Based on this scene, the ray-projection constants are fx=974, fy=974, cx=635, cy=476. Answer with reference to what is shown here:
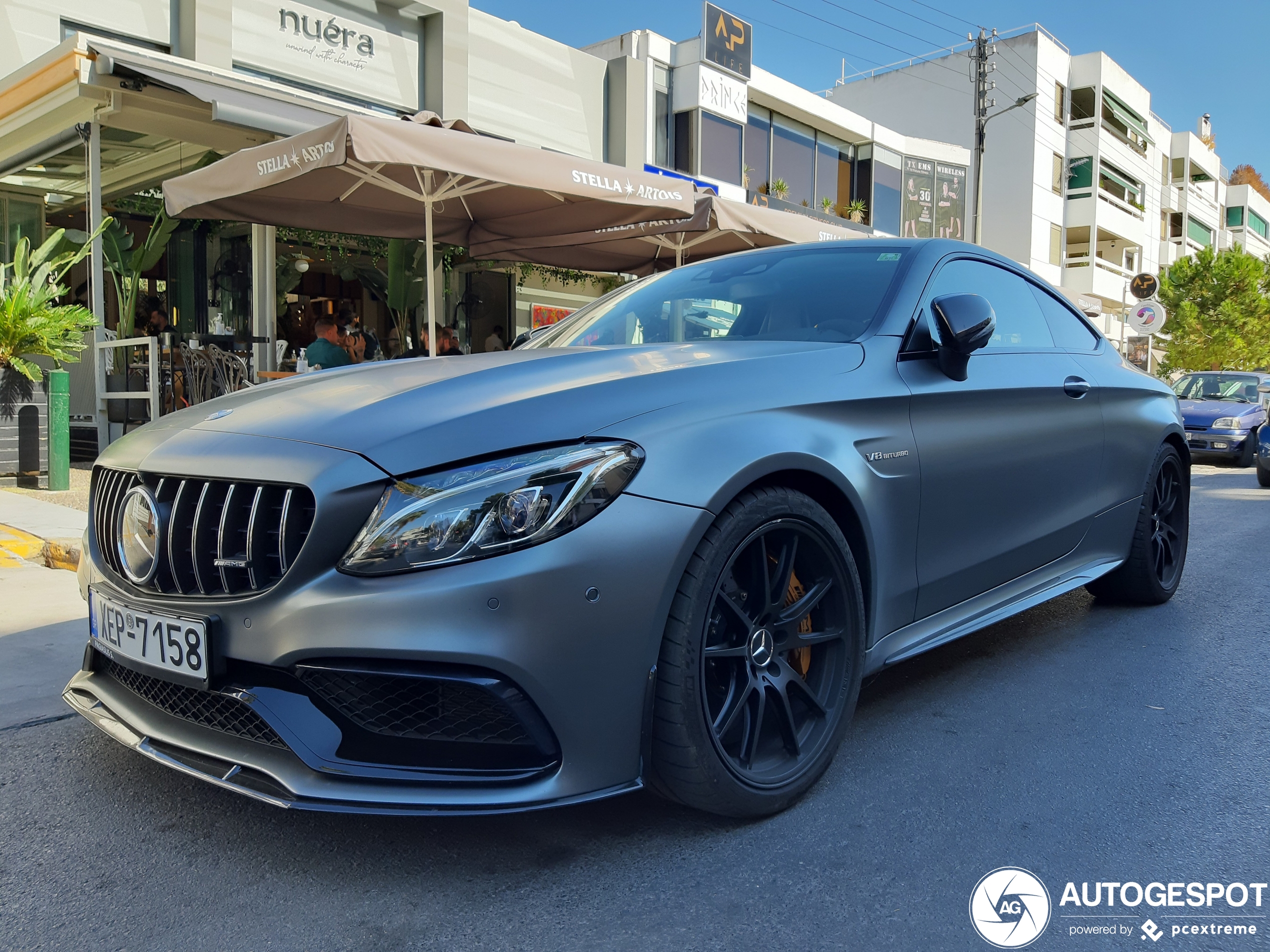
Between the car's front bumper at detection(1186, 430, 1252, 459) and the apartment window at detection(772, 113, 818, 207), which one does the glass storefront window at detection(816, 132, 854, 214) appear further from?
the car's front bumper at detection(1186, 430, 1252, 459)

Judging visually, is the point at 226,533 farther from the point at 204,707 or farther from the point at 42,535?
the point at 42,535

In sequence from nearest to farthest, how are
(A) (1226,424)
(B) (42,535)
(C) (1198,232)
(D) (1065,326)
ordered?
(D) (1065,326)
(B) (42,535)
(A) (1226,424)
(C) (1198,232)

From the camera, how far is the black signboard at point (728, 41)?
20297 millimetres

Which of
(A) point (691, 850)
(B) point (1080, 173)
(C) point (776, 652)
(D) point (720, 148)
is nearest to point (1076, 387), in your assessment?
(C) point (776, 652)

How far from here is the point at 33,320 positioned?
757cm

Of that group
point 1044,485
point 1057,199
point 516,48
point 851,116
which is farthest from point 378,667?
point 1057,199

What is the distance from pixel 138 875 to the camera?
2018 mm

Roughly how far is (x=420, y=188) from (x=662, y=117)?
1362 centimetres

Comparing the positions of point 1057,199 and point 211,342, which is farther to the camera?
point 1057,199

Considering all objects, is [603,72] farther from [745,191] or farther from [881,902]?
[881,902]

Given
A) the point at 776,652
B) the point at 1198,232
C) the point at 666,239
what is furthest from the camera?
the point at 1198,232

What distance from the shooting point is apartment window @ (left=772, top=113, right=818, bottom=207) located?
76.5 feet

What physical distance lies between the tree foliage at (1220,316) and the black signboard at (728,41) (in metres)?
21.2

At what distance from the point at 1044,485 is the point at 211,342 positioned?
974 cm
